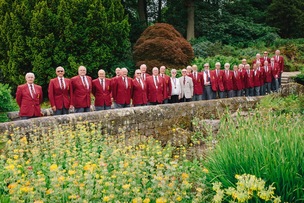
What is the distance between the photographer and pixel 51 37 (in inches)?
618

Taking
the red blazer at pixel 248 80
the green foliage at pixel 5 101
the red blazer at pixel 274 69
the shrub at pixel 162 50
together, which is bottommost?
the green foliage at pixel 5 101

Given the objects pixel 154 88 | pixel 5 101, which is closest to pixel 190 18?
pixel 154 88

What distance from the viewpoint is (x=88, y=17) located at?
54.2 ft

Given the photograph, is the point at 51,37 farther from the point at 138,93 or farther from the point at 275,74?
the point at 275,74

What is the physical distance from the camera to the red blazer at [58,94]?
8.59 m

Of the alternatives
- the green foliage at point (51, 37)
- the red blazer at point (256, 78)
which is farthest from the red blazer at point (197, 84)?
the green foliage at point (51, 37)

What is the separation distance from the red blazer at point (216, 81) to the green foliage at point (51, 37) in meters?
6.17

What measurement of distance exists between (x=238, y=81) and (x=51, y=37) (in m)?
7.86

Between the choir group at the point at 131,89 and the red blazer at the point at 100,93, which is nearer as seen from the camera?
the choir group at the point at 131,89

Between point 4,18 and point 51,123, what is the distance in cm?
1140

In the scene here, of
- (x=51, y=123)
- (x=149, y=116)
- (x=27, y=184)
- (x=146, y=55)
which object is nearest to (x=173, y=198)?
(x=27, y=184)

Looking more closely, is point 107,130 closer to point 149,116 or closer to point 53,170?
point 149,116

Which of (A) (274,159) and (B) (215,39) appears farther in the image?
(B) (215,39)

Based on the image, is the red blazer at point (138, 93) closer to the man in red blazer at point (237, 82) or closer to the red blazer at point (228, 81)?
the red blazer at point (228, 81)
